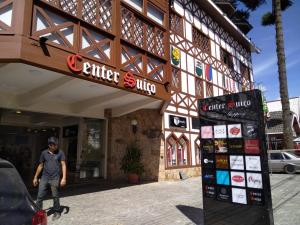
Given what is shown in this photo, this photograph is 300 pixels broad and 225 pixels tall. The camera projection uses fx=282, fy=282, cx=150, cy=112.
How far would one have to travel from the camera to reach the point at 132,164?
12.2 meters

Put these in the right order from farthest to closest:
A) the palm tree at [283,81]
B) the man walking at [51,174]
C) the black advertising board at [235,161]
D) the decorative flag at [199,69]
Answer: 1. the palm tree at [283,81]
2. the decorative flag at [199,69]
3. the man walking at [51,174]
4. the black advertising board at [235,161]

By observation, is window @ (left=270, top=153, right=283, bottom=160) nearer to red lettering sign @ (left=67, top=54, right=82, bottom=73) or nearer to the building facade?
the building facade

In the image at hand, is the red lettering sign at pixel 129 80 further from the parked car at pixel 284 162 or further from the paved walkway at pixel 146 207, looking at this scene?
the parked car at pixel 284 162

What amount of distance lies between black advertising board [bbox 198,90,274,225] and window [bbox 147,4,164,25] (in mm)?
6168

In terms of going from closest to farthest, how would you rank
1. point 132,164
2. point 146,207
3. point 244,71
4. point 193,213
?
point 193,213 < point 146,207 < point 132,164 < point 244,71

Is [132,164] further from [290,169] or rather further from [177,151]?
[290,169]

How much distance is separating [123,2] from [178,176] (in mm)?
8223

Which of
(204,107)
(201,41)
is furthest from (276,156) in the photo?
(204,107)

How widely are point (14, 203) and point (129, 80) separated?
648 centimetres

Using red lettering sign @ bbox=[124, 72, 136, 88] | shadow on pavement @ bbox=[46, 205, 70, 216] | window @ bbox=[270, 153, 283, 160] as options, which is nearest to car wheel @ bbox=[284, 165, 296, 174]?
window @ bbox=[270, 153, 283, 160]

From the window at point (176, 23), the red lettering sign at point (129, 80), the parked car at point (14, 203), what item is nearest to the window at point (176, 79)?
the window at point (176, 23)

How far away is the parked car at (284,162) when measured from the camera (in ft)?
51.2

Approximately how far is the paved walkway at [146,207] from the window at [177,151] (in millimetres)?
3164

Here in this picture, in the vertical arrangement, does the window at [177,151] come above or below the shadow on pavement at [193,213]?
above
